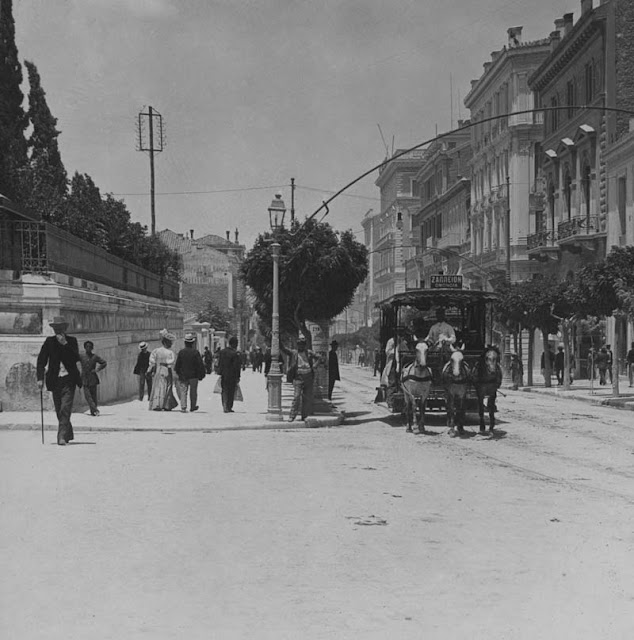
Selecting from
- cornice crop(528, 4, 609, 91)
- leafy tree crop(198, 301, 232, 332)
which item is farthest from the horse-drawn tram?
leafy tree crop(198, 301, 232, 332)

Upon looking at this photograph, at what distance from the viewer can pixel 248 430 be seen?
18.2 metres

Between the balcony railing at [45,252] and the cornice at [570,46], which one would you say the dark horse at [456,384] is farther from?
the cornice at [570,46]

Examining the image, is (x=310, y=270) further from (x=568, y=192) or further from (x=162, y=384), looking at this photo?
(x=568, y=192)

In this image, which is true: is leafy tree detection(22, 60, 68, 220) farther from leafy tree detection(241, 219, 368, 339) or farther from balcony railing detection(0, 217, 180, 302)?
balcony railing detection(0, 217, 180, 302)

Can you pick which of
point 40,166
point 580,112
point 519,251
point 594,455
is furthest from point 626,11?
point 594,455

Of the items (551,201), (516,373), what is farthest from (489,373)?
(551,201)

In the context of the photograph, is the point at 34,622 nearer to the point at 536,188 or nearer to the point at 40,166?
the point at 40,166

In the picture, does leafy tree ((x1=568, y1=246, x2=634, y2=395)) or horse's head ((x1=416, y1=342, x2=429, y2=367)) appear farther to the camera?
leafy tree ((x1=568, y1=246, x2=634, y2=395))

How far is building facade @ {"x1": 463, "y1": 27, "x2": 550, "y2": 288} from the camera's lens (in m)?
59.3

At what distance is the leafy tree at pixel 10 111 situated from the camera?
125ft

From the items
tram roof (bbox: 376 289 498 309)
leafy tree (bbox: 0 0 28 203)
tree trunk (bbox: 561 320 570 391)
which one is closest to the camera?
tram roof (bbox: 376 289 498 309)

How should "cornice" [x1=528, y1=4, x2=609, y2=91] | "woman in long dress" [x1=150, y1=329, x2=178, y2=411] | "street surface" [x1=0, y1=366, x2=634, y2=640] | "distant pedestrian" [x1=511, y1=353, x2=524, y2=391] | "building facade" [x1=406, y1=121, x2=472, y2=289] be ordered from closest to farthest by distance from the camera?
1. "street surface" [x1=0, y1=366, x2=634, y2=640]
2. "woman in long dress" [x1=150, y1=329, x2=178, y2=411]
3. "distant pedestrian" [x1=511, y1=353, x2=524, y2=391]
4. "cornice" [x1=528, y1=4, x2=609, y2=91]
5. "building facade" [x1=406, y1=121, x2=472, y2=289]

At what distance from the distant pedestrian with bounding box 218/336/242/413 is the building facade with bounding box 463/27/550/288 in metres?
37.3

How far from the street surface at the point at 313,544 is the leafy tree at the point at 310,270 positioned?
13.1 metres
